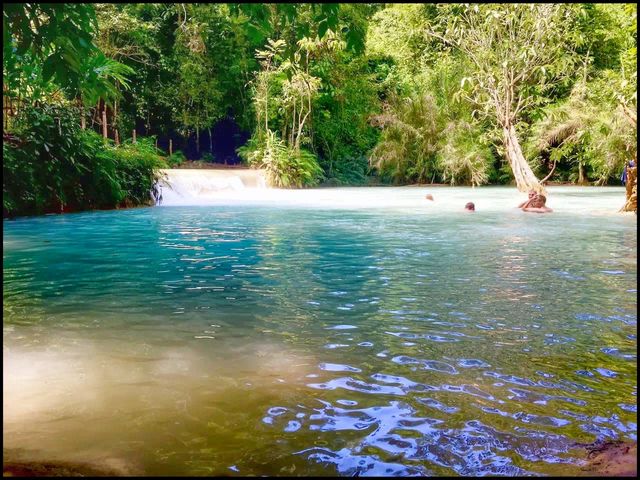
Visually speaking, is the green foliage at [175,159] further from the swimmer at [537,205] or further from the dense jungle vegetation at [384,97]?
the swimmer at [537,205]

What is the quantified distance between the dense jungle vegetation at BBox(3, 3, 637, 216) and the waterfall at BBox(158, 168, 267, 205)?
0.85 m

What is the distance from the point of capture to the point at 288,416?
3295mm

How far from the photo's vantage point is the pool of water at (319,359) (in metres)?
2.94

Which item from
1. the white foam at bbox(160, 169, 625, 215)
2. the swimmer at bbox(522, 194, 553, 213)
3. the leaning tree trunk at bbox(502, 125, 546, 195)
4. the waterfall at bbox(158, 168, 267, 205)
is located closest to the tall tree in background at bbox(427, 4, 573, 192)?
the leaning tree trunk at bbox(502, 125, 546, 195)

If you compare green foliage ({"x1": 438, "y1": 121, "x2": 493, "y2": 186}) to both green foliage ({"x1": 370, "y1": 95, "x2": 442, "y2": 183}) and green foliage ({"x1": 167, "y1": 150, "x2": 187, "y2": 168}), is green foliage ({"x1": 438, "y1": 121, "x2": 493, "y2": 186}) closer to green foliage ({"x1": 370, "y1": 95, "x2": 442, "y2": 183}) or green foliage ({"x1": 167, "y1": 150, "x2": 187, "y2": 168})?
green foliage ({"x1": 370, "y1": 95, "x2": 442, "y2": 183})

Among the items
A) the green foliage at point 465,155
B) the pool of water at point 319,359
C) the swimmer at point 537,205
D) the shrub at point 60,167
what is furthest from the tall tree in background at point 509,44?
the pool of water at point 319,359

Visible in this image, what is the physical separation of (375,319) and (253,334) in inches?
40.2

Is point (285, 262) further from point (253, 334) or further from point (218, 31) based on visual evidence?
point (218, 31)

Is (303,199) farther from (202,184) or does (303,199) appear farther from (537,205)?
(537,205)

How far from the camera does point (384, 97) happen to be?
33.9 metres

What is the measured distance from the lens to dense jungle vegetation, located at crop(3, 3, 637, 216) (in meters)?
22.4

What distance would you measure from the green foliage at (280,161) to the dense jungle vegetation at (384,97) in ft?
0.25

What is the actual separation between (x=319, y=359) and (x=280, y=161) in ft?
76.3

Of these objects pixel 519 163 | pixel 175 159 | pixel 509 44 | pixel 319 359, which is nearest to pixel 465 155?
pixel 519 163
